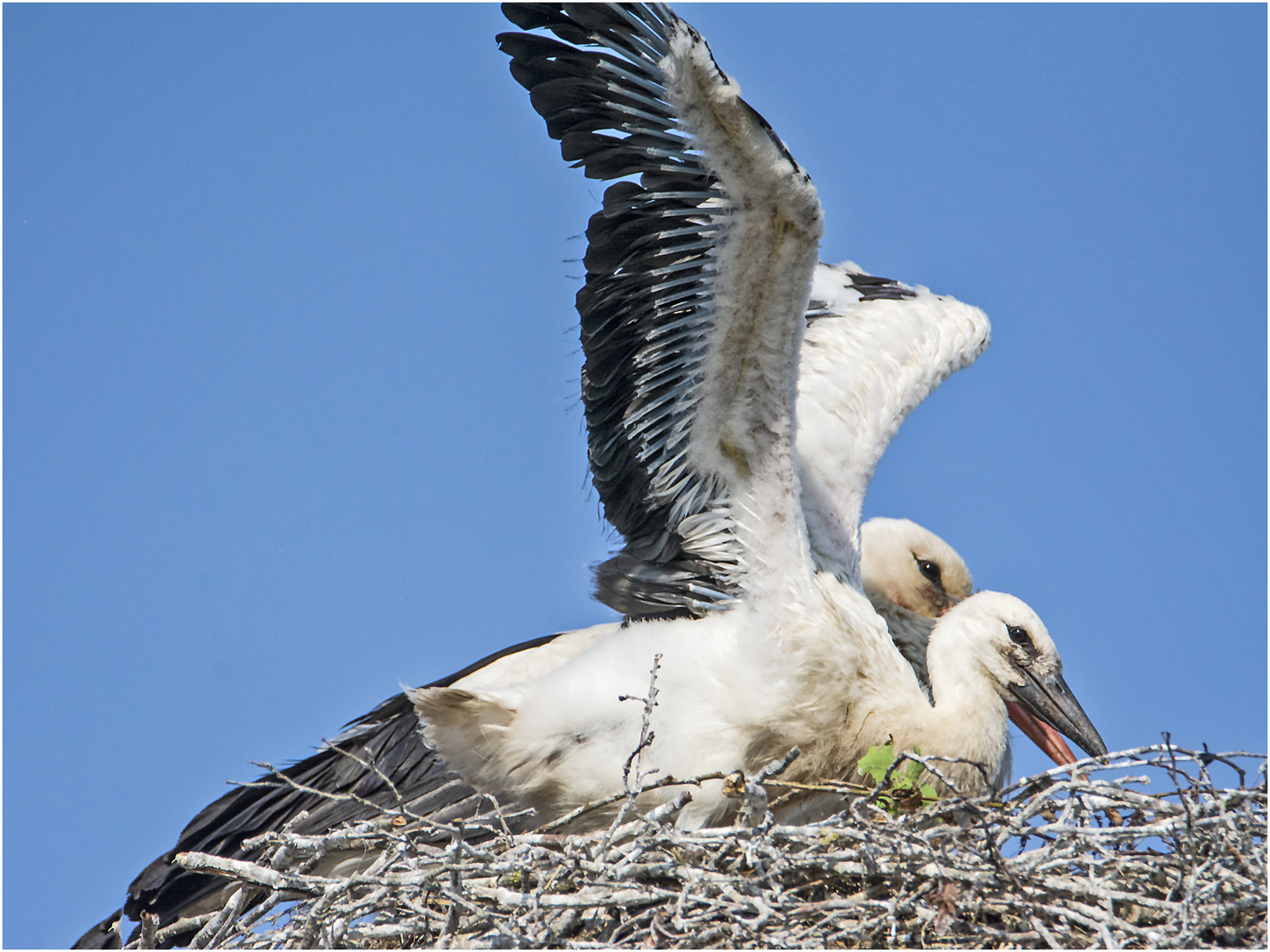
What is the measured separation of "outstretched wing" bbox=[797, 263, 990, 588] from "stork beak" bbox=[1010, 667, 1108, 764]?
63 centimetres

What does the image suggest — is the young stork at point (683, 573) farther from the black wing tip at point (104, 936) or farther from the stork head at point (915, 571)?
the stork head at point (915, 571)

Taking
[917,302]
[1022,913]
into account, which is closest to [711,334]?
[1022,913]

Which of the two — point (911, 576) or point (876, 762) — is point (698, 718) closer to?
point (876, 762)

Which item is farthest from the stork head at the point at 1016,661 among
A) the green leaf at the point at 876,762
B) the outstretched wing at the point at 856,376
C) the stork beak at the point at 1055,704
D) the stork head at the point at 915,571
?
the stork head at the point at 915,571

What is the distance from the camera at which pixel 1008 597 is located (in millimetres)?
4879

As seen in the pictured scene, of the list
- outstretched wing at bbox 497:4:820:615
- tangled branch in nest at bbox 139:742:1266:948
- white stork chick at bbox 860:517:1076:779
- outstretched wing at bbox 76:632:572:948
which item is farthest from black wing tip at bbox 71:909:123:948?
white stork chick at bbox 860:517:1076:779

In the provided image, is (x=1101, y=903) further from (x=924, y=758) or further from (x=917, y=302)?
(x=917, y=302)

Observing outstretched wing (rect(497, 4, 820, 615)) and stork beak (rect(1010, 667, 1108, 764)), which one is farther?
stork beak (rect(1010, 667, 1108, 764))

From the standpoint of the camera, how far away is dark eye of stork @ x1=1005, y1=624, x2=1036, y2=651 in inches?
188

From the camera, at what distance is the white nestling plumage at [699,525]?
4.05m

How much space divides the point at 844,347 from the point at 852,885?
2504 mm

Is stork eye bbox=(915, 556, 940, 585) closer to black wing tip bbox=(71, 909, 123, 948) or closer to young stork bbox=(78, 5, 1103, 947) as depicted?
young stork bbox=(78, 5, 1103, 947)

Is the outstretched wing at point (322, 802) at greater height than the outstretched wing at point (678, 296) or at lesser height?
lesser

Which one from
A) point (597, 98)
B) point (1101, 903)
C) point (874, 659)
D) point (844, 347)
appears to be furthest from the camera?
point (844, 347)
